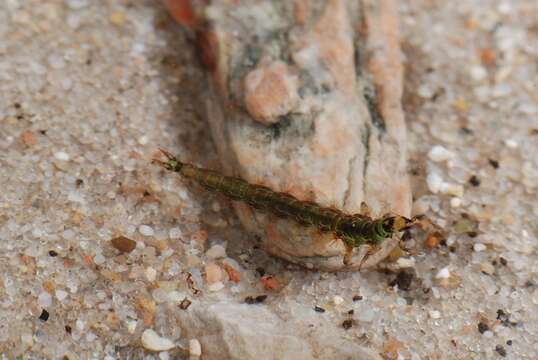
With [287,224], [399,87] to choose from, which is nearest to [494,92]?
[399,87]

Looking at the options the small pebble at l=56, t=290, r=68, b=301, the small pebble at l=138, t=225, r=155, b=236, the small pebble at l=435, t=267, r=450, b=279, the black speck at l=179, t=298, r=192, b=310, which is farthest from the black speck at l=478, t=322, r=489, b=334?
the small pebble at l=56, t=290, r=68, b=301

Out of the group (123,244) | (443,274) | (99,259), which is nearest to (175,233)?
(123,244)

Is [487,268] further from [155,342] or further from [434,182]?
[155,342]

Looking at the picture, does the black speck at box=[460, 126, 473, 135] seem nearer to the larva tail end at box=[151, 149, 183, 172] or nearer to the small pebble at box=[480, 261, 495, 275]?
the small pebble at box=[480, 261, 495, 275]

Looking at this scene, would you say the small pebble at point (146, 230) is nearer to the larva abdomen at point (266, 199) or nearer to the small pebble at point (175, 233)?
the small pebble at point (175, 233)

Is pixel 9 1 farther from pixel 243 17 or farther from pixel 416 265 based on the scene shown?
pixel 416 265

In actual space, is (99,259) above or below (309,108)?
below
